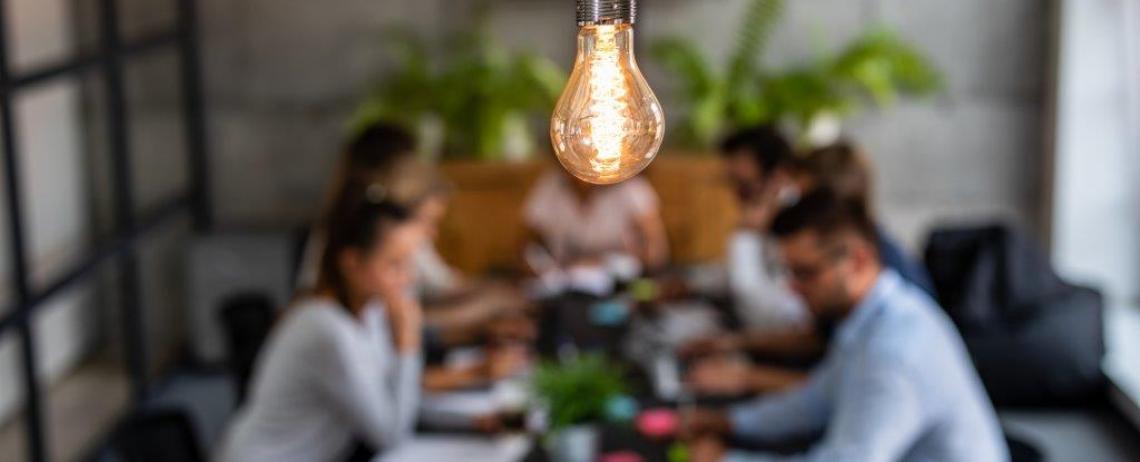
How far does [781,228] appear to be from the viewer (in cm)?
377

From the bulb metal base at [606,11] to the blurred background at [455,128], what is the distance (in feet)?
12.9

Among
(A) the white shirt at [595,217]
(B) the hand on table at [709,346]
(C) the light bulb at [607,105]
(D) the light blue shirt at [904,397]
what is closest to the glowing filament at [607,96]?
(C) the light bulb at [607,105]

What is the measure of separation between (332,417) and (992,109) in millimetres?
3966

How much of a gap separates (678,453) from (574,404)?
0.29 metres

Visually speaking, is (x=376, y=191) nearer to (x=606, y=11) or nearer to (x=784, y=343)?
(x=784, y=343)

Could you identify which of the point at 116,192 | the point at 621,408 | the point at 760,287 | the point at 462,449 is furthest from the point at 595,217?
the point at 462,449

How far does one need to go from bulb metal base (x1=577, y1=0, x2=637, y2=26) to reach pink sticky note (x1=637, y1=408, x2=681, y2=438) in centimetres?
180

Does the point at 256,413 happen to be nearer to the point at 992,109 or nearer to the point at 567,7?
the point at 567,7

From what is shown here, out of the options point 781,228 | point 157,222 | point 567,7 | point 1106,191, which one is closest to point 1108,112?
point 1106,191

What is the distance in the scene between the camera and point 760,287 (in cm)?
487

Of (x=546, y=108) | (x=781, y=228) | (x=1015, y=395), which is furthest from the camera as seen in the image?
(x=546, y=108)

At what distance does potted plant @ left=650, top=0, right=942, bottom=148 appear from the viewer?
6.45 meters

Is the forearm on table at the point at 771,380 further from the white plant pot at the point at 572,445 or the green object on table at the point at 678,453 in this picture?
the white plant pot at the point at 572,445

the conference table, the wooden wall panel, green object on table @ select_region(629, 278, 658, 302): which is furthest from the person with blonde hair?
the wooden wall panel
